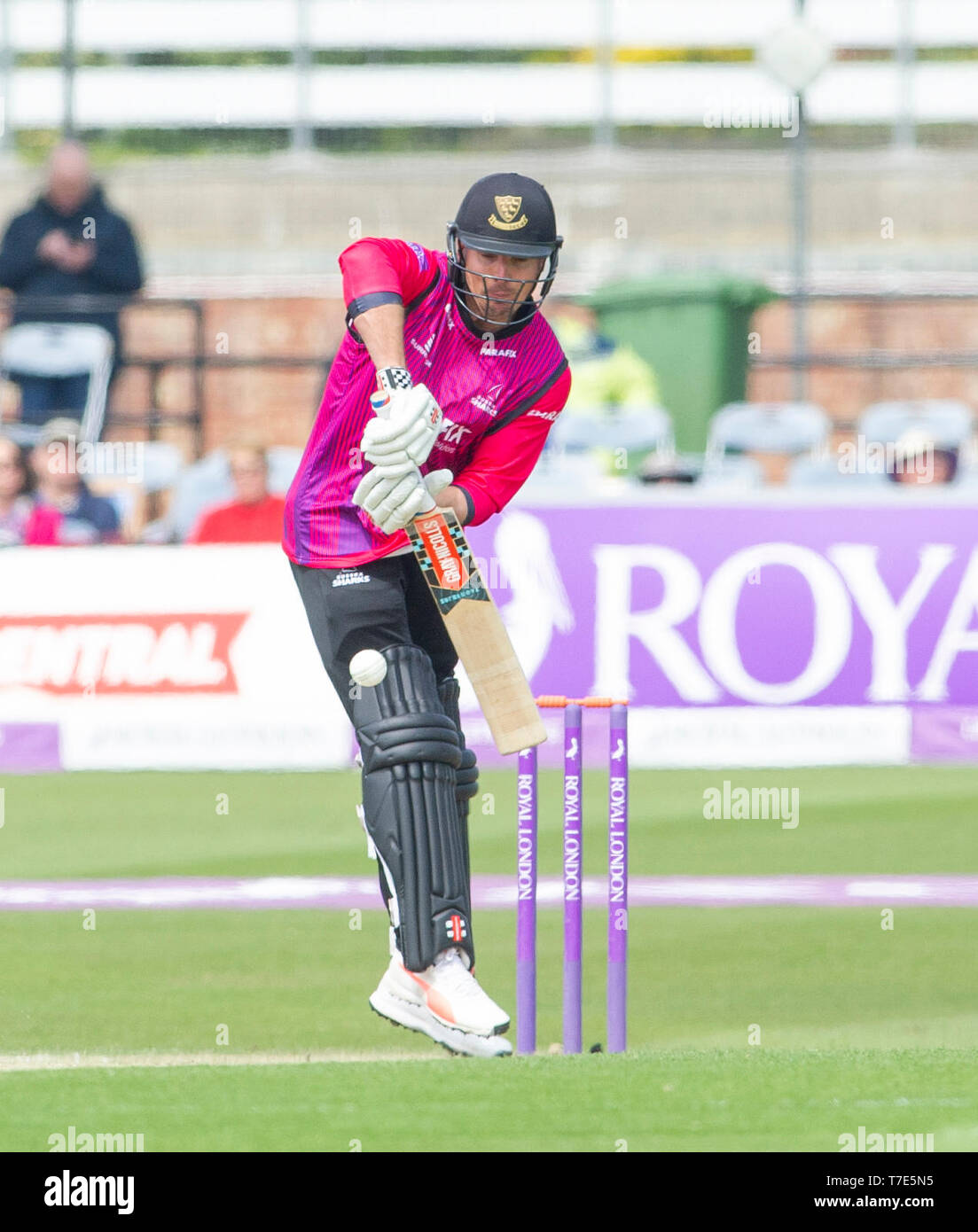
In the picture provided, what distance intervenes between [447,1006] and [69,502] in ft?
28.5

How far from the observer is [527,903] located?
5.57 m

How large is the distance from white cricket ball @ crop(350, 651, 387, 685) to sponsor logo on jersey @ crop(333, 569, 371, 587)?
0.65 feet

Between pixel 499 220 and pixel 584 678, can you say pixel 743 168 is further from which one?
pixel 499 220

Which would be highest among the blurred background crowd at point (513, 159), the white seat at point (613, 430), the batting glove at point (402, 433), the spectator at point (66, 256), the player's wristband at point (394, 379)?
the blurred background crowd at point (513, 159)

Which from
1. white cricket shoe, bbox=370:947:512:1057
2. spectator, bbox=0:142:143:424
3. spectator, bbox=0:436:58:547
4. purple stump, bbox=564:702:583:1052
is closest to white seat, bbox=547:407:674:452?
spectator, bbox=0:142:143:424

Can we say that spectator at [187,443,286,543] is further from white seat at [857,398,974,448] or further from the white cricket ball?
the white cricket ball

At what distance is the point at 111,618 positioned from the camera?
38.3 ft

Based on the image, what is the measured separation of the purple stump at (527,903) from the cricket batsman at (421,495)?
3.2 inches

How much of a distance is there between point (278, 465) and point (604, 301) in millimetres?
2760

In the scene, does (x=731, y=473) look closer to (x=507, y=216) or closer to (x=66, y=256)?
(x=66, y=256)

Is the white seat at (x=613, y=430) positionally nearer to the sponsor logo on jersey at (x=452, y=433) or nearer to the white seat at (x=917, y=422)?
the white seat at (x=917, y=422)

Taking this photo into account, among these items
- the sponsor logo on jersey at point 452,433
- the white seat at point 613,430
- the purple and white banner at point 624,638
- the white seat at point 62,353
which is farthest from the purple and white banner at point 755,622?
the sponsor logo on jersey at point 452,433

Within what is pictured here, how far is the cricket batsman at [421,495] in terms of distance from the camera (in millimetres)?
5281

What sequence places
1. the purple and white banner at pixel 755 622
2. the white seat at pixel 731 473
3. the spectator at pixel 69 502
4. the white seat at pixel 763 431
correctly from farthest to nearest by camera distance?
the white seat at pixel 763 431 → the white seat at pixel 731 473 → the spectator at pixel 69 502 → the purple and white banner at pixel 755 622
